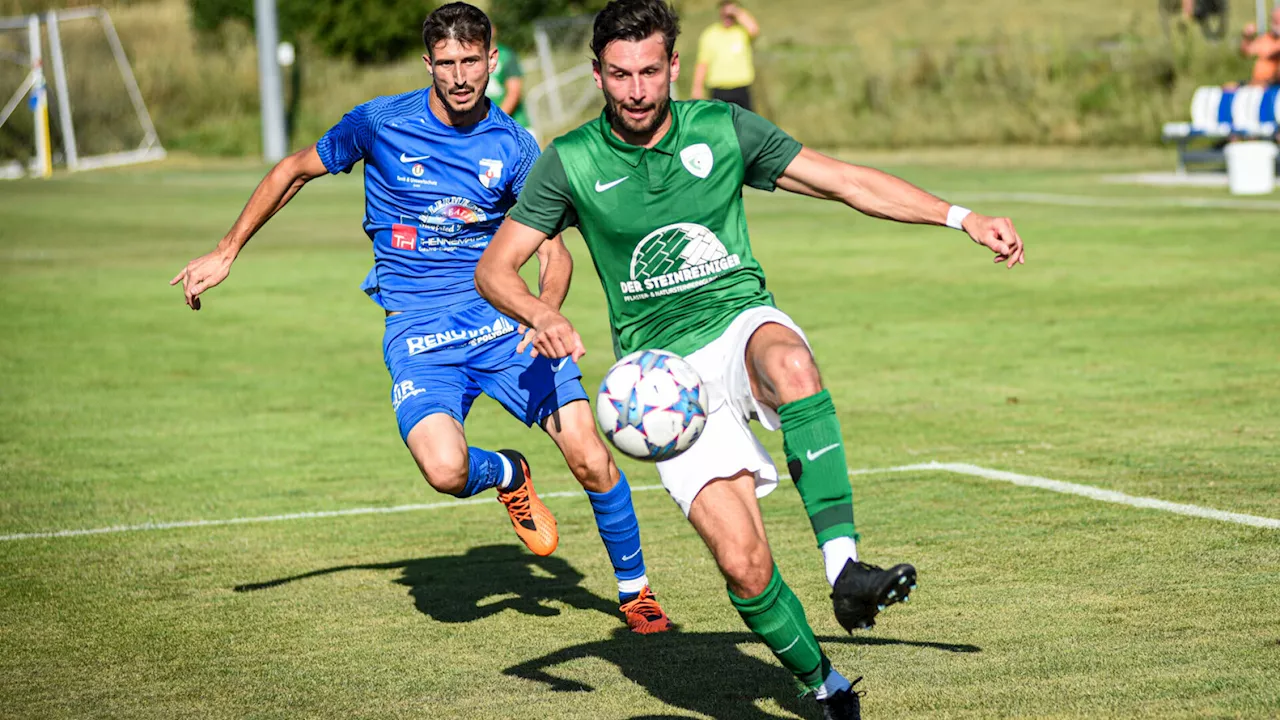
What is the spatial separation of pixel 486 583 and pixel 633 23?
3.07 m

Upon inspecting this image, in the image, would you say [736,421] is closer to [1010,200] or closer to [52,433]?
[52,433]

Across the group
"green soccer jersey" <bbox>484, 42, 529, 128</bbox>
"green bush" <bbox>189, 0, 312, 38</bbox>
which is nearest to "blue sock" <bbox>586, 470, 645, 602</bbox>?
"green soccer jersey" <bbox>484, 42, 529, 128</bbox>

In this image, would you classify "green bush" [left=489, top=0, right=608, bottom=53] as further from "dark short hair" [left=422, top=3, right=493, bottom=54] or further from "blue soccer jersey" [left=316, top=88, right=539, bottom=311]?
"dark short hair" [left=422, top=3, right=493, bottom=54]

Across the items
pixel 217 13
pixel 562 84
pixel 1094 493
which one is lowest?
pixel 1094 493

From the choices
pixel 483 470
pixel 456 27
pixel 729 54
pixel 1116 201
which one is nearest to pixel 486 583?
pixel 483 470

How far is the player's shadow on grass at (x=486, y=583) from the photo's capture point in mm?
6961

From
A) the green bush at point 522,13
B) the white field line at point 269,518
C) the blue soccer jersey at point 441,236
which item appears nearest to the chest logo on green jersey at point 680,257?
the blue soccer jersey at point 441,236

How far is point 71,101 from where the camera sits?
141 feet

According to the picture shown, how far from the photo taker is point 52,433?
449 inches

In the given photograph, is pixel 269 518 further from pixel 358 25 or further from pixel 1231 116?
pixel 358 25

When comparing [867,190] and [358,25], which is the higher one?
[358,25]

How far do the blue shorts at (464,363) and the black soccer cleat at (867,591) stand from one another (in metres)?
2.50

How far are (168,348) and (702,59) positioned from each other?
13.5 meters

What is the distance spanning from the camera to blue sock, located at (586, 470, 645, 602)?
6.66 meters
